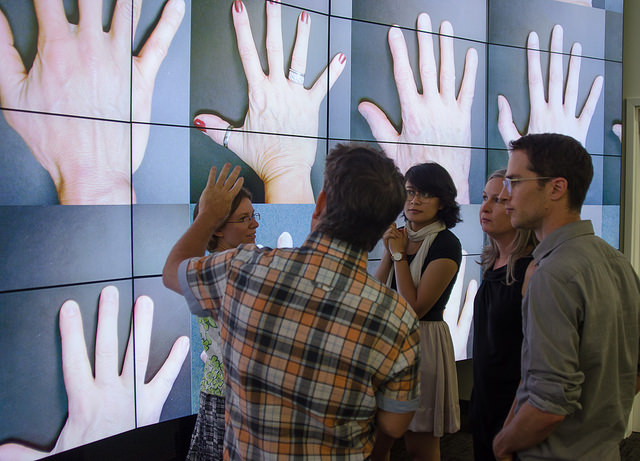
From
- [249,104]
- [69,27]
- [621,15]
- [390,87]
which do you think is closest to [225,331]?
[69,27]

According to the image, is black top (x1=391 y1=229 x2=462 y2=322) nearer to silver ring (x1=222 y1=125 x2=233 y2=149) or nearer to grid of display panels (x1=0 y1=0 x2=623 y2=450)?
grid of display panels (x1=0 y1=0 x2=623 y2=450)

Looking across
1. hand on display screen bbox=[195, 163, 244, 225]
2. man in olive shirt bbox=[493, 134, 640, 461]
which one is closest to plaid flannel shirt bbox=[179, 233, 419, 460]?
hand on display screen bbox=[195, 163, 244, 225]

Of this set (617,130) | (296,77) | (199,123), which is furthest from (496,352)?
(617,130)

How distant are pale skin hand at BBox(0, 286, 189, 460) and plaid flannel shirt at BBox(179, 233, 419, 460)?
123cm

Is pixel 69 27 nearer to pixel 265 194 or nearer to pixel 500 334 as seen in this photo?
pixel 265 194

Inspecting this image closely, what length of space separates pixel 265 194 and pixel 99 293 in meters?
0.92

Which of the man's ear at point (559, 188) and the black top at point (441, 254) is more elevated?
the man's ear at point (559, 188)

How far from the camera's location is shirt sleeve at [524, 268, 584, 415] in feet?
3.95

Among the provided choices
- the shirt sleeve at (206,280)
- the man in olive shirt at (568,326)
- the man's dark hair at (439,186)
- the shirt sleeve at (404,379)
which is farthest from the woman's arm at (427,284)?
the shirt sleeve at (206,280)

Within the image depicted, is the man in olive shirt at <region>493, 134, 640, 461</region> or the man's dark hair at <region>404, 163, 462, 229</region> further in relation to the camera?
the man's dark hair at <region>404, 163, 462, 229</region>

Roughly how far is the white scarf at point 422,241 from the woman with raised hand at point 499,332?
0.32m

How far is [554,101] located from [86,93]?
3.01 metres

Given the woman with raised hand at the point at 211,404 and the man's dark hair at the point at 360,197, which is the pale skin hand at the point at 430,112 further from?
the man's dark hair at the point at 360,197

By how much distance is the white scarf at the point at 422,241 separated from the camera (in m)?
2.15
